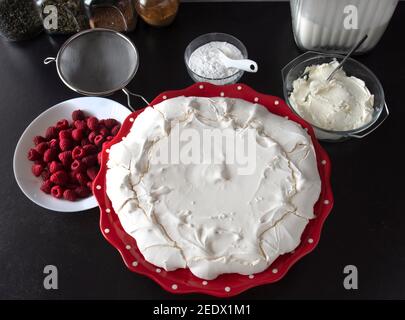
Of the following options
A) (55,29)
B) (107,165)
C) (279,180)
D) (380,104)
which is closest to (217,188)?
(279,180)

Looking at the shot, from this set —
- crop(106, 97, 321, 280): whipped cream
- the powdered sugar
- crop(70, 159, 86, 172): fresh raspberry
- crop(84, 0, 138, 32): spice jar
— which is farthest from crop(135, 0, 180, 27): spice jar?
crop(70, 159, 86, 172): fresh raspberry

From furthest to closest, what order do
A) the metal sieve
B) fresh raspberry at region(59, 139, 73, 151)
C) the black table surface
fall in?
the metal sieve → fresh raspberry at region(59, 139, 73, 151) → the black table surface

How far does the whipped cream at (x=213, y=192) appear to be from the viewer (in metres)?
0.96

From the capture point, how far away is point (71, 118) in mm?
1299

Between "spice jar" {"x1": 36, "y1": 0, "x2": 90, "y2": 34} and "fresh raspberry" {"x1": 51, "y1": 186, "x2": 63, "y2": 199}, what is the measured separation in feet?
1.76

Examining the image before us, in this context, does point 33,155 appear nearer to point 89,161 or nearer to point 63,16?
point 89,161

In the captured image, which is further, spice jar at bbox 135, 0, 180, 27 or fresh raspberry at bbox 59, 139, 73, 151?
spice jar at bbox 135, 0, 180, 27

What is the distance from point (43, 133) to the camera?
4.17ft

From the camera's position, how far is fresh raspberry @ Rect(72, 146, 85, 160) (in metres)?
1.19

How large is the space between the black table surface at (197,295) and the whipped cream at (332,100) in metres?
0.10

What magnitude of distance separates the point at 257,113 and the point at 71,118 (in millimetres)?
537

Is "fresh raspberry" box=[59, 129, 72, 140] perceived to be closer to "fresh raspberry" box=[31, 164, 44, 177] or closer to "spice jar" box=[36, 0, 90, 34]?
"fresh raspberry" box=[31, 164, 44, 177]

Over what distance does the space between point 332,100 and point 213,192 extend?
43cm

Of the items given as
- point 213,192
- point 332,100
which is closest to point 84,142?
point 213,192
